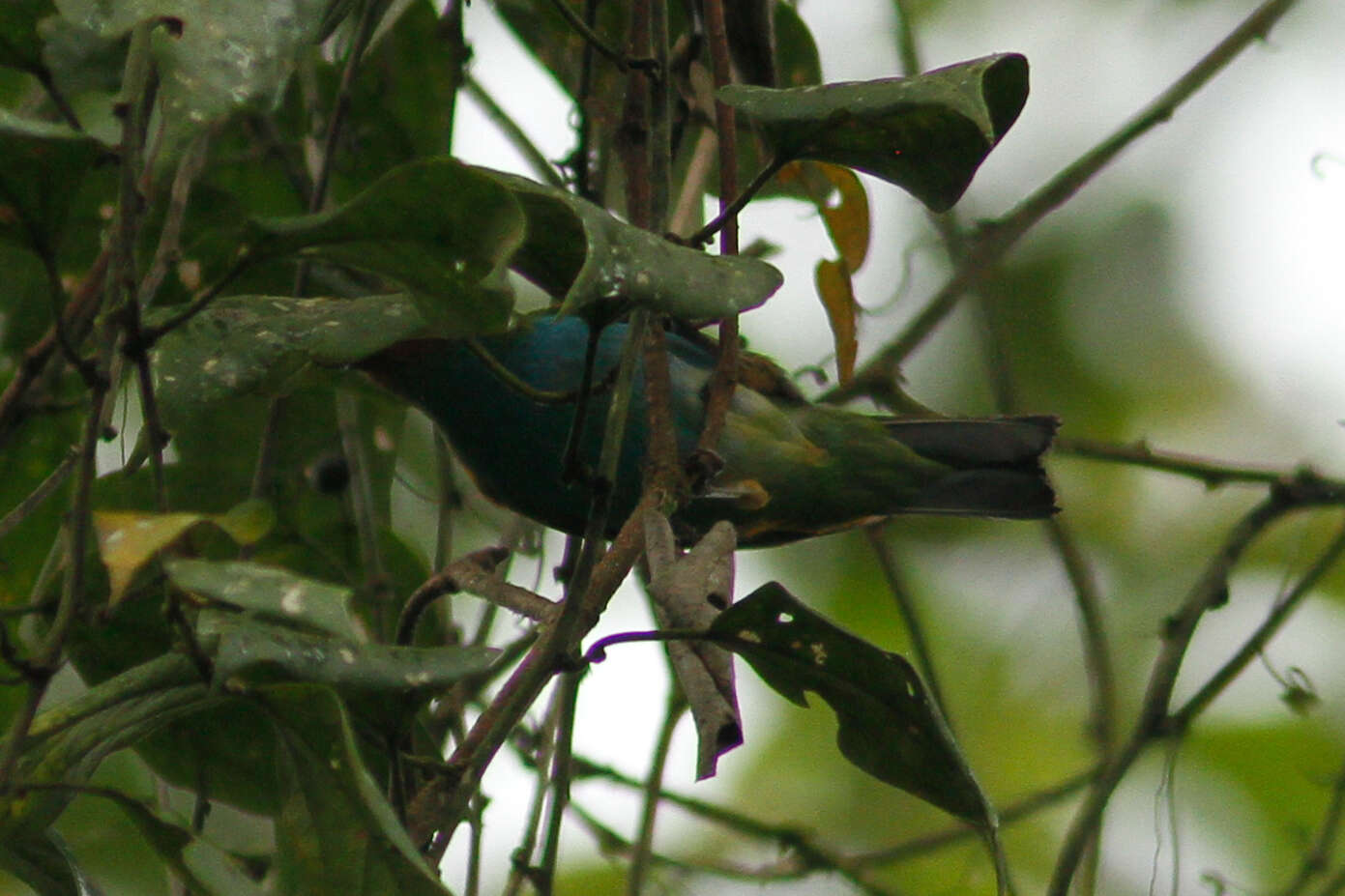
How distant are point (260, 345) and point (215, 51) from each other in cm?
39

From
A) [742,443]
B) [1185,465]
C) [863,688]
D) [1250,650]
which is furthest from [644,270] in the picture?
[1185,465]

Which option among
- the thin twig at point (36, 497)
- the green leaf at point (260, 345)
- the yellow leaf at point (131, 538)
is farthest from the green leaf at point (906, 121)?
the thin twig at point (36, 497)

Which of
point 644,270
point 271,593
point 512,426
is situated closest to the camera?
point 271,593

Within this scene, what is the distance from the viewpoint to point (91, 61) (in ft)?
6.15

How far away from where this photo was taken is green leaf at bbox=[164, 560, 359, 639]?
1152 mm

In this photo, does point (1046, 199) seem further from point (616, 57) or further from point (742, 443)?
point (616, 57)

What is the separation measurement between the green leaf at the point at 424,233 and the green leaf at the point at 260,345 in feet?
0.40

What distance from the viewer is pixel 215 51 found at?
4.09ft

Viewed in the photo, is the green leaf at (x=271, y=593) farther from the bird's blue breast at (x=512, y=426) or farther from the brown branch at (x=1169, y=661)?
the brown branch at (x=1169, y=661)

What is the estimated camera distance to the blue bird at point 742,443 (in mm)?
2557

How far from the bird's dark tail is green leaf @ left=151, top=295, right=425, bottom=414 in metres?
1.47

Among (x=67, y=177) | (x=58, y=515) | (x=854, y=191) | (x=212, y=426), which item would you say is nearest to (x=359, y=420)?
(x=212, y=426)

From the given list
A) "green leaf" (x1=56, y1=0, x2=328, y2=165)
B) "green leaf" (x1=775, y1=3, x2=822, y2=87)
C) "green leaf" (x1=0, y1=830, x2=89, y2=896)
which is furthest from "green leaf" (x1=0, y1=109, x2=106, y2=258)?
"green leaf" (x1=775, y1=3, x2=822, y2=87)

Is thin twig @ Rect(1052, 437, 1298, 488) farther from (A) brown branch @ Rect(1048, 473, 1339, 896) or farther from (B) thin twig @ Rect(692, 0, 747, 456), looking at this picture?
(B) thin twig @ Rect(692, 0, 747, 456)
